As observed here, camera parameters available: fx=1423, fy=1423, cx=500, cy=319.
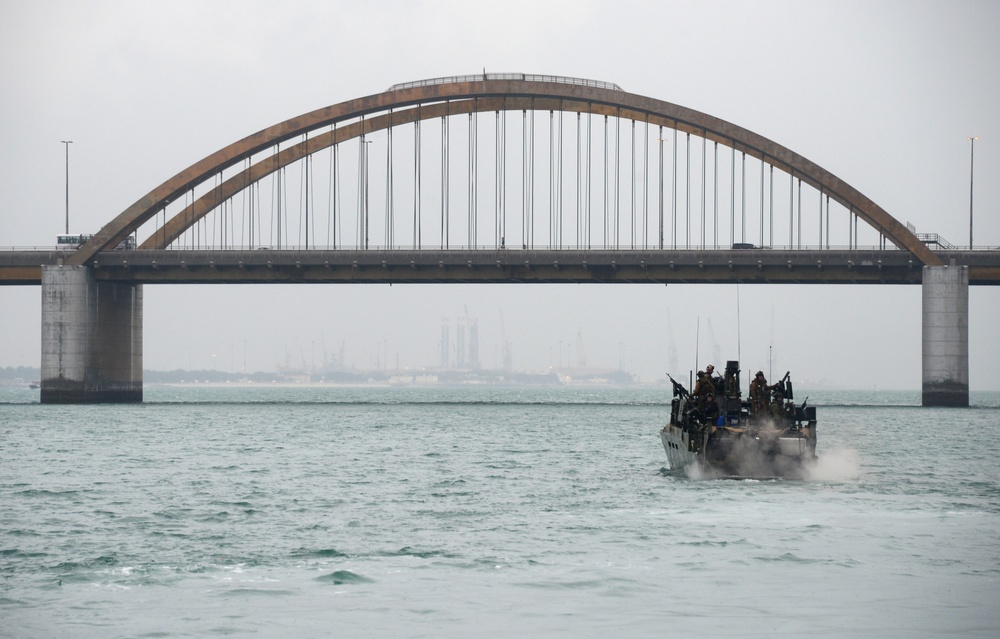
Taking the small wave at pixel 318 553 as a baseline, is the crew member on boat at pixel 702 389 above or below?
above

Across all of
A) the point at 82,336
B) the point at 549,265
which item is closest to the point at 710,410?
the point at 549,265

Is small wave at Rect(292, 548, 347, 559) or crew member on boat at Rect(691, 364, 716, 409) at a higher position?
crew member on boat at Rect(691, 364, 716, 409)

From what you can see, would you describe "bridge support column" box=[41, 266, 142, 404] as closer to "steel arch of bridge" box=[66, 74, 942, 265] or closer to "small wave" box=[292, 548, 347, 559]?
"steel arch of bridge" box=[66, 74, 942, 265]

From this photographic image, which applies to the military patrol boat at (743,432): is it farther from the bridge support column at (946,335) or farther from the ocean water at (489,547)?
the bridge support column at (946,335)

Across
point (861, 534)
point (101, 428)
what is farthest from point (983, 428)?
point (861, 534)

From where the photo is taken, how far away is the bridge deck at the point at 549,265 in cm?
9769

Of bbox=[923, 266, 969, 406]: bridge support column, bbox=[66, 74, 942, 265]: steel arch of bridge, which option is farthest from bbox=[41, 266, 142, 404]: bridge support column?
bbox=[923, 266, 969, 406]: bridge support column

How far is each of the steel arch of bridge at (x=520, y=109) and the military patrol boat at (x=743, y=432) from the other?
215 ft

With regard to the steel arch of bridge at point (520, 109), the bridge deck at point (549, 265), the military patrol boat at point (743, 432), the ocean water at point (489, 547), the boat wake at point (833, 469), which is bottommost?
the ocean water at point (489, 547)

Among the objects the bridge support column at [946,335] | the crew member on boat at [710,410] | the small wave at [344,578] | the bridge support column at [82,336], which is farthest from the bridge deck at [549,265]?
the small wave at [344,578]

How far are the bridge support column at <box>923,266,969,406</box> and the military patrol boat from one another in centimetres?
6467

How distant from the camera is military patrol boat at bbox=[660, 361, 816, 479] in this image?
124ft

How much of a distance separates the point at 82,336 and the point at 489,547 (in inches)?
3327

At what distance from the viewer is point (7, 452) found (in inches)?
2199
